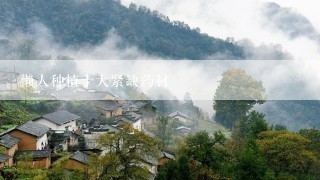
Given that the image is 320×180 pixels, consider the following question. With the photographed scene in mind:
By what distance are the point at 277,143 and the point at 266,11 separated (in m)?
6.97

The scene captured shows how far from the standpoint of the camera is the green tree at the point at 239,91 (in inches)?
539

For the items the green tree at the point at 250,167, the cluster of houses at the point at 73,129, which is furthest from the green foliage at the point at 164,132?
the green tree at the point at 250,167

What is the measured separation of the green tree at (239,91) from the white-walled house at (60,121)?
4.85 metres

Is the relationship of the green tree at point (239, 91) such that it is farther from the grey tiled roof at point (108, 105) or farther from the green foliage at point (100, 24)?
the green foliage at point (100, 24)

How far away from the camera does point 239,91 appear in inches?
544

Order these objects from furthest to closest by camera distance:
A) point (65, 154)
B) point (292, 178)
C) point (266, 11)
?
1. point (266, 11)
2. point (65, 154)
3. point (292, 178)

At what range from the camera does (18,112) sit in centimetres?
1111

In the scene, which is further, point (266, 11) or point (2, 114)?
point (266, 11)

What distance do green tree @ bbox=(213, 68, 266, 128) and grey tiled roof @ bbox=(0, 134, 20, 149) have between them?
7.11 m

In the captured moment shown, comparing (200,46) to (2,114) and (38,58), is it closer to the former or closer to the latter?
(38,58)

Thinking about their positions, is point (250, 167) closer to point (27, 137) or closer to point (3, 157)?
point (3, 157)

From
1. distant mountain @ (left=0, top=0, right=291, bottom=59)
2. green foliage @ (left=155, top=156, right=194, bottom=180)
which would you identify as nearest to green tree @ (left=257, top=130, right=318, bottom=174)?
green foliage @ (left=155, top=156, right=194, bottom=180)

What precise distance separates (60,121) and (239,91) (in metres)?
5.84

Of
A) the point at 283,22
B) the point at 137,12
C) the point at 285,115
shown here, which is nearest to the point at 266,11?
the point at 283,22
